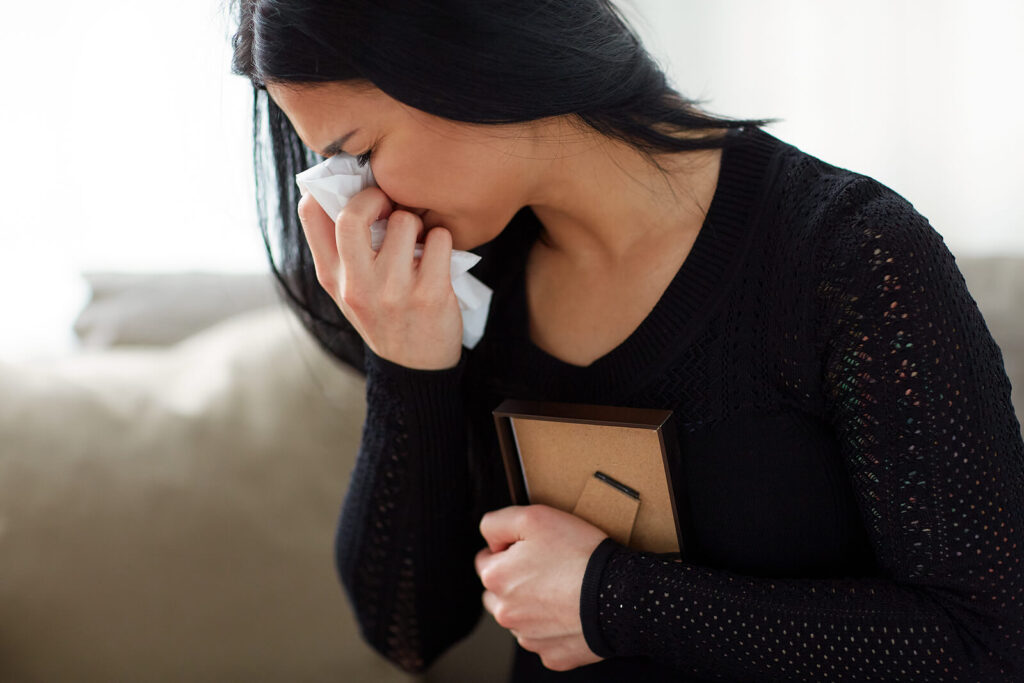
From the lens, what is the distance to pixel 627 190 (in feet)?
2.42

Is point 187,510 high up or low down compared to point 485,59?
down

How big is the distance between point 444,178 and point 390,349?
19cm

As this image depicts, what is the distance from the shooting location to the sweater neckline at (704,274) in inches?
27.1

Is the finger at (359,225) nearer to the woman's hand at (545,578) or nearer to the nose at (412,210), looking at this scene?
the nose at (412,210)

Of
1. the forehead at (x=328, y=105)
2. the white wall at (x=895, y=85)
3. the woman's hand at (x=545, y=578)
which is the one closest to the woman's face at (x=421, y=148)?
the forehead at (x=328, y=105)

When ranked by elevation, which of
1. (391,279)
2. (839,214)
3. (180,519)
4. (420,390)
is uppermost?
(839,214)

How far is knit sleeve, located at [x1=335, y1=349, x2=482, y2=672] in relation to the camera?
31.6 inches

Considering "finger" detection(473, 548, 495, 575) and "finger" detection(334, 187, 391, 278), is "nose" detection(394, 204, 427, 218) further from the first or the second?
"finger" detection(473, 548, 495, 575)

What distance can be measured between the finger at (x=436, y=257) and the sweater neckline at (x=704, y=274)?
0.16 m

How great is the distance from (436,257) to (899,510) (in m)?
0.40

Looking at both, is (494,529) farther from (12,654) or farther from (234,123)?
(234,123)

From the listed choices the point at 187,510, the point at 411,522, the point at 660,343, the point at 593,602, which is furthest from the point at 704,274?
the point at 187,510

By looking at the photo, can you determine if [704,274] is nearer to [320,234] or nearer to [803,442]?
[803,442]

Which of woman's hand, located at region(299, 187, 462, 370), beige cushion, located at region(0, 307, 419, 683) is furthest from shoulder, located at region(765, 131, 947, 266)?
beige cushion, located at region(0, 307, 419, 683)
